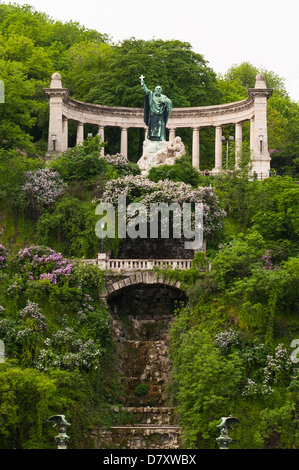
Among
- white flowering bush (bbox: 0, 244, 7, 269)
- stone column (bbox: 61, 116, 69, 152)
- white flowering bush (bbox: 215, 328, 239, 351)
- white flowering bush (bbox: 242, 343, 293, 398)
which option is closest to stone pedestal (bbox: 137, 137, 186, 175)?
stone column (bbox: 61, 116, 69, 152)

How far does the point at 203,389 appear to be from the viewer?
53125 mm

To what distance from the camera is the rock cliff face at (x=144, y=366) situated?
180 ft

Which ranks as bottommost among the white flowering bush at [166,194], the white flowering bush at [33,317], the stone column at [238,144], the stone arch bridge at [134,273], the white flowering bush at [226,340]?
the white flowering bush at [226,340]

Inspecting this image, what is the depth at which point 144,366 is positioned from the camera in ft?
200

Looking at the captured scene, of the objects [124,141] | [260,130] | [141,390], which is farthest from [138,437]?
[124,141]

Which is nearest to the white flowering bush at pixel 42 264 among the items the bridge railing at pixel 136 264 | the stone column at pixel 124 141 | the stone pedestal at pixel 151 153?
the bridge railing at pixel 136 264

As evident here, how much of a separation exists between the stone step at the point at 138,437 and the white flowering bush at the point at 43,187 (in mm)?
18774

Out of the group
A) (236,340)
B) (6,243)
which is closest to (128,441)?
(236,340)

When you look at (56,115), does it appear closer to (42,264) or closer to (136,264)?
(136,264)

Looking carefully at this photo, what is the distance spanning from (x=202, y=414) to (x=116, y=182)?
21.4m

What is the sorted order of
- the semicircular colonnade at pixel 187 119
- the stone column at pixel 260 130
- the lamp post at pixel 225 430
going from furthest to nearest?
1. the semicircular colonnade at pixel 187 119
2. the stone column at pixel 260 130
3. the lamp post at pixel 225 430

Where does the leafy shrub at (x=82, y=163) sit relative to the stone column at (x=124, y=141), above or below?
below

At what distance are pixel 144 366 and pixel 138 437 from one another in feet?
21.5

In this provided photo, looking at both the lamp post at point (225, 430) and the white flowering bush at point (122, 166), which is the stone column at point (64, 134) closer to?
the white flowering bush at point (122, 166)
